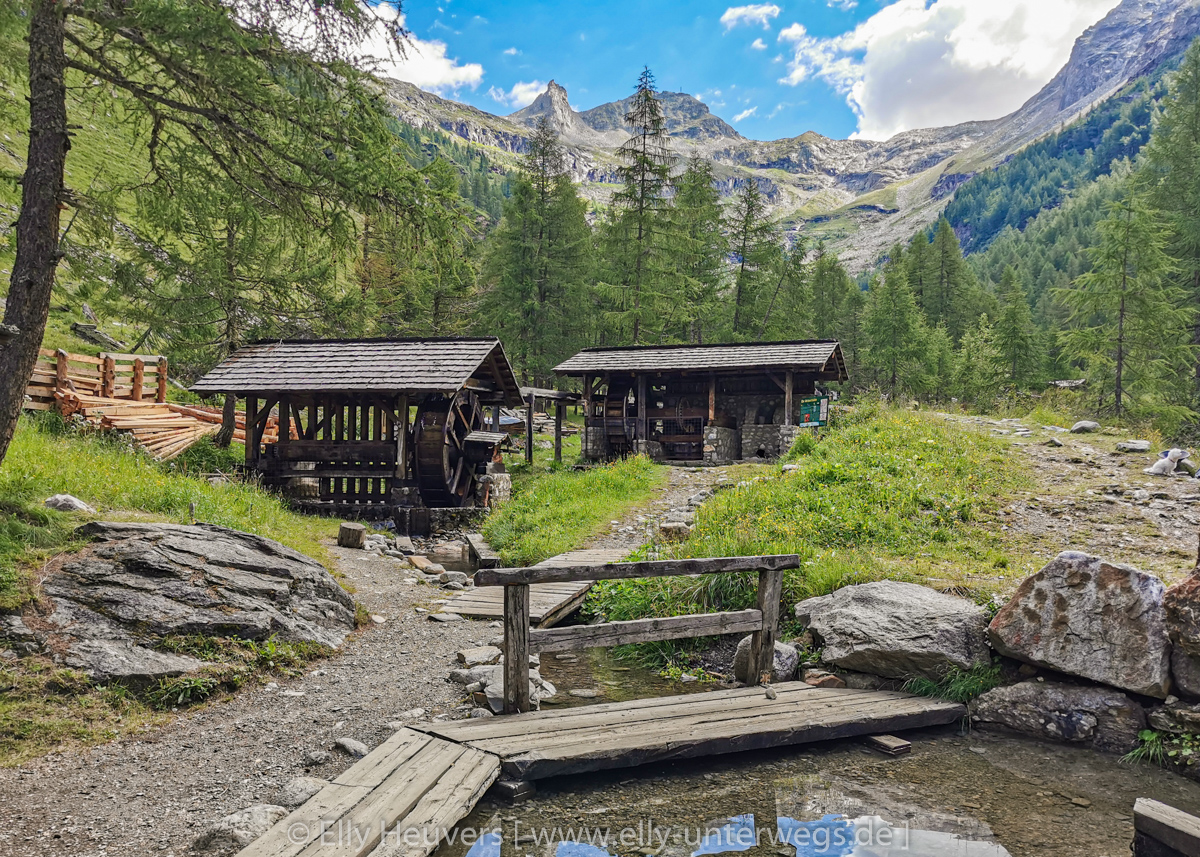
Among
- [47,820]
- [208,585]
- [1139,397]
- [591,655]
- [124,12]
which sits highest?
[124,12]

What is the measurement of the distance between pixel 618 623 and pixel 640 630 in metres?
0.28

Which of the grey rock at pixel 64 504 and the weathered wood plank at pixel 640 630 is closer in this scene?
the weathered wood plank at pixel 640 630

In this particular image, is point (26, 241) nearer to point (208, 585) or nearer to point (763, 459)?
point (208, 585)

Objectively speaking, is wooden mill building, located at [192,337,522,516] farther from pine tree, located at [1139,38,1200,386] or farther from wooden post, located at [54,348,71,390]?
pine tree, located at [1139,38,1200,386]

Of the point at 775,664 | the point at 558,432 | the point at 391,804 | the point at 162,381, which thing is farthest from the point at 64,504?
the point at 558,432

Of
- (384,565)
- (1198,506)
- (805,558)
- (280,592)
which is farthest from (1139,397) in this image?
(280,592)

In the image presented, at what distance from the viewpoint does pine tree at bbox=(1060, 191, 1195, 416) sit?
69.5 feet

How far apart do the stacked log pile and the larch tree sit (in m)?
10.0

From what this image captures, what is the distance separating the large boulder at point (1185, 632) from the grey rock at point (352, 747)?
20.7 ft

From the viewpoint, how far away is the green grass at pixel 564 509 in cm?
1259

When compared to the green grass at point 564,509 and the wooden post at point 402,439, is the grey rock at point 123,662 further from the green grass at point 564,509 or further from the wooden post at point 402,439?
the wooden post at point 402,439

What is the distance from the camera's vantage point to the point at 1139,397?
21.9 meters

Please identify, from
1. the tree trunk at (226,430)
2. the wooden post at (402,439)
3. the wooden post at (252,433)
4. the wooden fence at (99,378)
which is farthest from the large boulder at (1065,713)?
the tree trunk at (226,430)

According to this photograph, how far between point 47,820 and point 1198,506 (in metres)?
14.2
